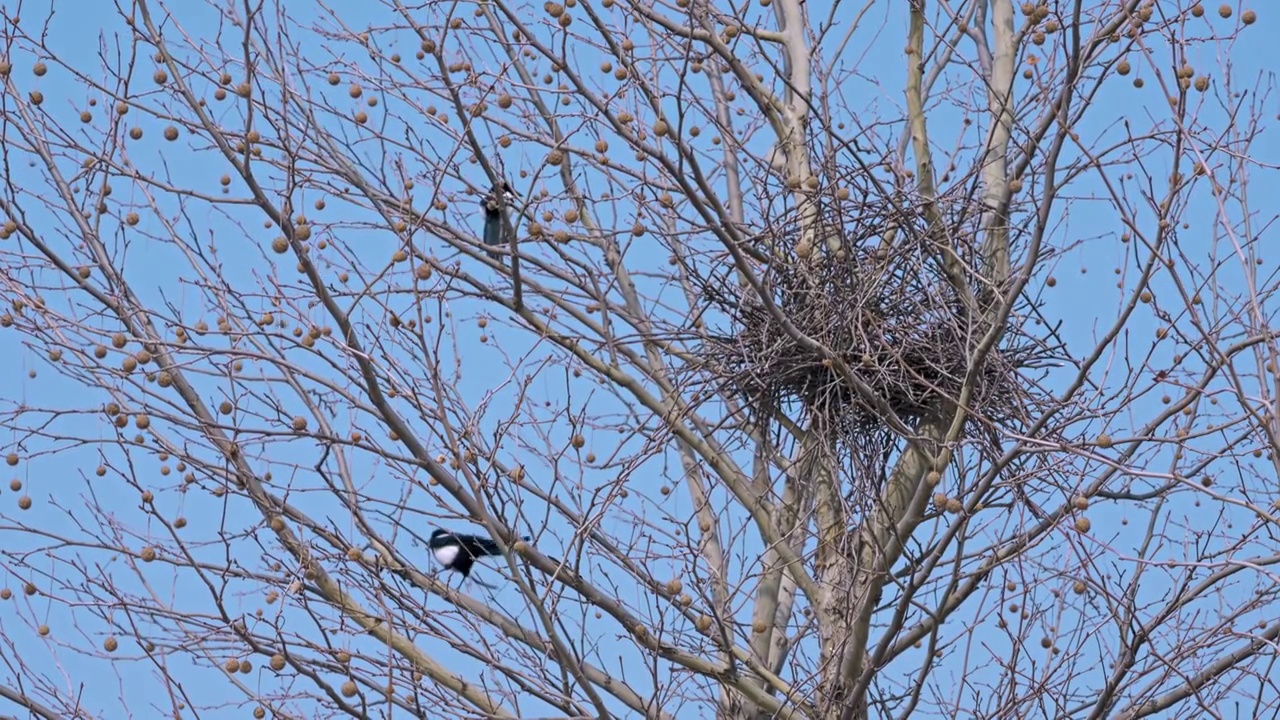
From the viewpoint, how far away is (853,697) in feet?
15.4

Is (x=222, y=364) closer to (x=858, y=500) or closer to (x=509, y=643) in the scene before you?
(x=509, y=643)

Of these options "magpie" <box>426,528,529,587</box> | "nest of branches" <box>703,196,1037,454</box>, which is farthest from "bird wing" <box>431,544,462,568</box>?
"nest of branches" <box>703,196,1037,454</box>

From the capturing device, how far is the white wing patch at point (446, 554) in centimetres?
500

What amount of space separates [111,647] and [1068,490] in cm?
285

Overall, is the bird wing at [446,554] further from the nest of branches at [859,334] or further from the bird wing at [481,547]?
→ the nest of branches at [859,334]

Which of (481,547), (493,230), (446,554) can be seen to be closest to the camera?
(481,547)

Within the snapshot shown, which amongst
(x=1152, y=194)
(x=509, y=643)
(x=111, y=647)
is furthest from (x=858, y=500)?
(x=111, y=647)

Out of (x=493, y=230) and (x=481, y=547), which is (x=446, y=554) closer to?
(x=481, y=547)

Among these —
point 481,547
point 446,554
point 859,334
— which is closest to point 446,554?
point 446,554

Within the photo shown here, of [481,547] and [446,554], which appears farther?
[446,554]

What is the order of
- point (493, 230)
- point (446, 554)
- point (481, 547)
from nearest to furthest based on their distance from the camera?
point (481, 547)
point (446, 554)
point (493, 230)

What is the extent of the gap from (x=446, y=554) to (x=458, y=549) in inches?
3.5

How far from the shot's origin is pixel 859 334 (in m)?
5.02

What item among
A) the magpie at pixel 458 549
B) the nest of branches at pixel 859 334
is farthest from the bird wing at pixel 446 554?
the nest of branches at pixel 859 334
